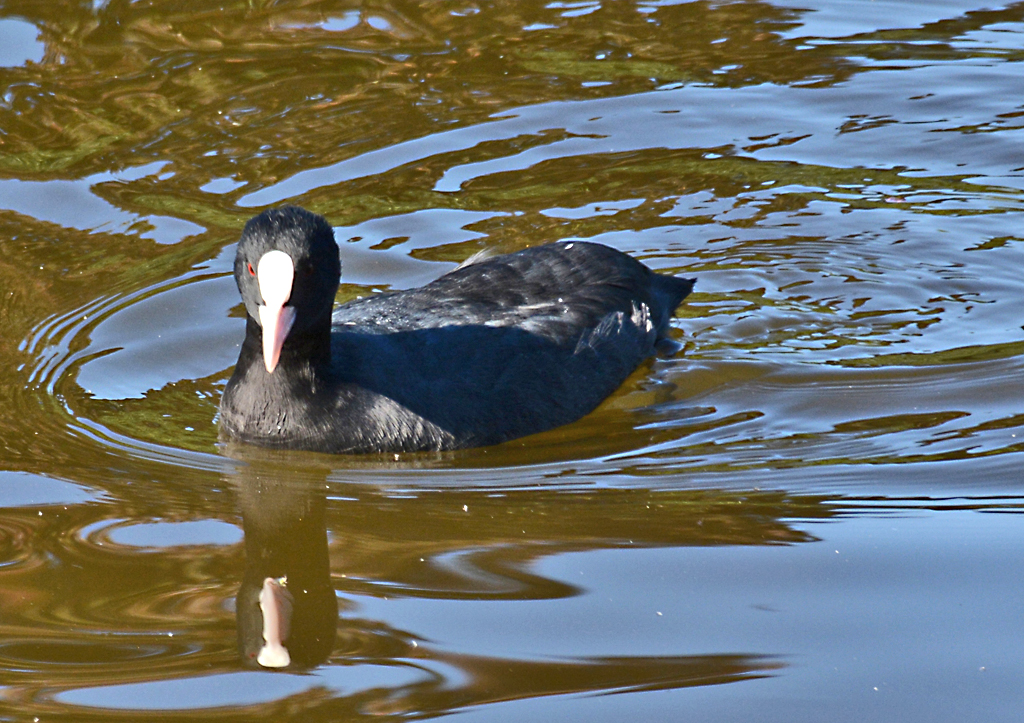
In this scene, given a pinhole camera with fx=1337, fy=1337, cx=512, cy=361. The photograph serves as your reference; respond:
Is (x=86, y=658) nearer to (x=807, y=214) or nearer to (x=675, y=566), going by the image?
(x=675, y=566)

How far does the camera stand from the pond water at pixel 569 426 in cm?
313

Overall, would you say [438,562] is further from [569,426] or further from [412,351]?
[569,426]

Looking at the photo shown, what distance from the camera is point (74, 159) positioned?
7305 millimetres

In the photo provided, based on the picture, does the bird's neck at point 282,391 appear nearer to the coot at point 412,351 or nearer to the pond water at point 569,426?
the coot at point 412,351

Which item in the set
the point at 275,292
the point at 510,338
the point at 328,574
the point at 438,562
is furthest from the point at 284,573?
the point at 510,338

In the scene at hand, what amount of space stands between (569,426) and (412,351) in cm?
65

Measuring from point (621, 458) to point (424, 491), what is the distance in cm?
72

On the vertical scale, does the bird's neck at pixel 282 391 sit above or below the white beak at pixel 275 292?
below

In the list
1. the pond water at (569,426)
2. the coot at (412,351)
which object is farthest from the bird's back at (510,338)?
the pond water at (569,426)

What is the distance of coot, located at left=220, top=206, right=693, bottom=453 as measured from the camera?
13.9 feet

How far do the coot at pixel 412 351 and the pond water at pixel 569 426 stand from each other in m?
0.13

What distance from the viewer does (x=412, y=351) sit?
4.66m

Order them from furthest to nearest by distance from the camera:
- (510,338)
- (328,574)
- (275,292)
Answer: (510,338)
(275,292)
(328,574)

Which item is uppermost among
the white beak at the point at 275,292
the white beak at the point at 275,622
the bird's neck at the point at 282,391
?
the white beak at the point at 275,292
